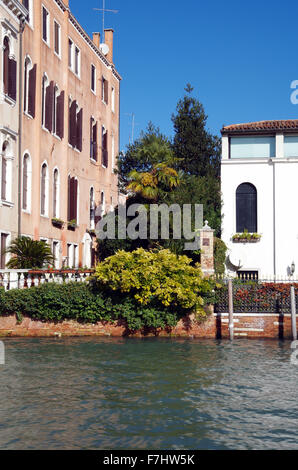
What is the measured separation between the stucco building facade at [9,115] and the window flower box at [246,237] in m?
8.77

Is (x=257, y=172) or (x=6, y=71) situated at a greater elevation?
(x=6, y=71)

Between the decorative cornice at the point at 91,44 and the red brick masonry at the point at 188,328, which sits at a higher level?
the decorative cornice at the point at 91,44

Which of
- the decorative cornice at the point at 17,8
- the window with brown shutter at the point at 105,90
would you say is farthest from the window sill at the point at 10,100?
the window with brown shutter at the point at 105,90

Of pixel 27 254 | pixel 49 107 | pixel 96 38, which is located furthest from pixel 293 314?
pixel 96 38

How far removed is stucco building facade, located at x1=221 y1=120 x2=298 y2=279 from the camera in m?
25.6

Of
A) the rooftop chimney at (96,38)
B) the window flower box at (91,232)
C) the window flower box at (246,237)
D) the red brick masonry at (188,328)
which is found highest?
the rooftop chimney at (96,38)

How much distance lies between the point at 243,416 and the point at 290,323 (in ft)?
31.6

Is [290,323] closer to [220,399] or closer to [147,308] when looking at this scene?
[147,308]

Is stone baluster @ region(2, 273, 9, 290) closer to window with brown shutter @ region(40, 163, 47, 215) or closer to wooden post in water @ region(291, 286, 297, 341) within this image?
window with brown shutter @ region(40, 163, 47, 215)

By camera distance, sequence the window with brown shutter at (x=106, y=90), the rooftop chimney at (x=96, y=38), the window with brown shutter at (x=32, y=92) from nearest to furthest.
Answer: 1. the window with brown shutter at (x=32, y=92)
2. the window with brown shutter at (x=106, y=90)
3. the rooftop chimney at (x=96, y=38)

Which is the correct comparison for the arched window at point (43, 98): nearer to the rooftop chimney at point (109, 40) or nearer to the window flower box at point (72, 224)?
the window flower box at point (72, 224)

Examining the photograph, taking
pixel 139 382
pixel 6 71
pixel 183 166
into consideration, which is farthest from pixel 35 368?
pixel 183 166

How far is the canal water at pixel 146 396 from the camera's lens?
902cm
